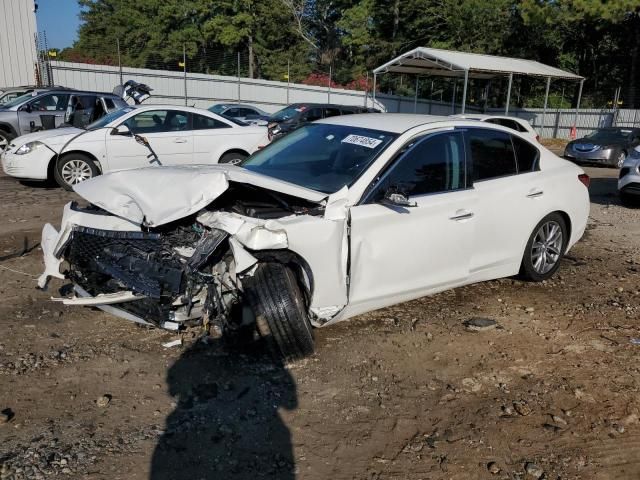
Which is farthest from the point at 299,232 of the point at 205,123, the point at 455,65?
the point at 455,65

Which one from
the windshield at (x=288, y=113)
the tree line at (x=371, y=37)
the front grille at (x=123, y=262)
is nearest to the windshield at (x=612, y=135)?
the windshield at (x=288, y=113)

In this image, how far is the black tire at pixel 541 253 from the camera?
5230 mm

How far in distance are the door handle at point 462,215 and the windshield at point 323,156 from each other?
2.52ft

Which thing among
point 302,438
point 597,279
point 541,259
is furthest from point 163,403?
point 597,279

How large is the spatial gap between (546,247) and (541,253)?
86 mm

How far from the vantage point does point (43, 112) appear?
44.7 ft

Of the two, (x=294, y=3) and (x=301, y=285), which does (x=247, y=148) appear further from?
(x=294, y=3)

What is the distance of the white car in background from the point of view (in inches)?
367

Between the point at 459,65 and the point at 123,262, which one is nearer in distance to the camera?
the point at 123,262

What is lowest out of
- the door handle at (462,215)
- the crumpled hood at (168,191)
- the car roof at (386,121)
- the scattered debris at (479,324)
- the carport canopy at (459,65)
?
→ the scattered debris at (479,324)

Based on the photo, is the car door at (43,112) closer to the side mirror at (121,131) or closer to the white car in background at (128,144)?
the white car in background at (128,144)

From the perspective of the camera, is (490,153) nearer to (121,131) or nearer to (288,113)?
(121,131)

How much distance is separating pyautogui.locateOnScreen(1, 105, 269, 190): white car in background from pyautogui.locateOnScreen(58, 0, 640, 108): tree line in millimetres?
21271

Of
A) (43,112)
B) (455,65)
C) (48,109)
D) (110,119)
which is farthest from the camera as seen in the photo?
(455,65)
